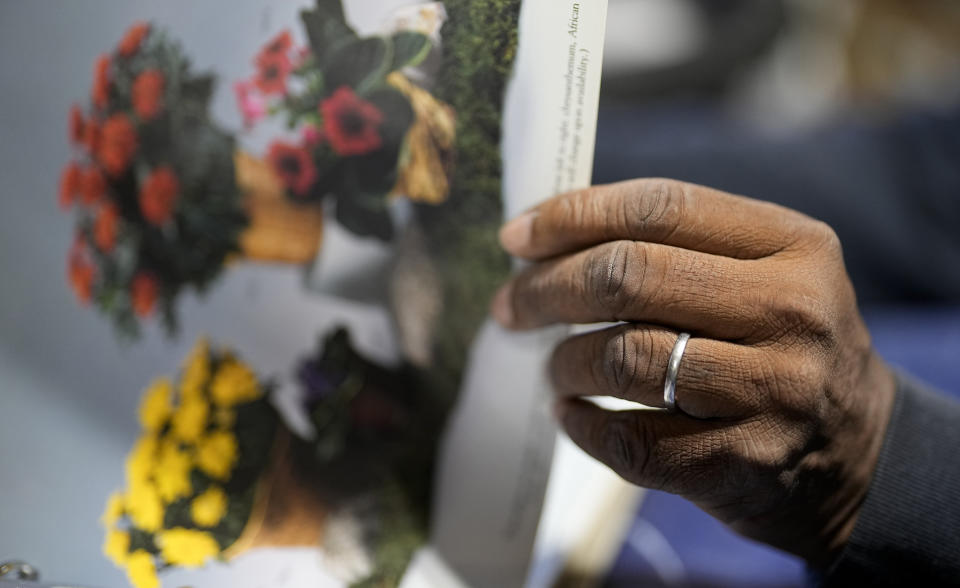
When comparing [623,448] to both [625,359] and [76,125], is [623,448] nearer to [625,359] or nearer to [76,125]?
[625,359]

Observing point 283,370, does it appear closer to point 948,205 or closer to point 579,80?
point 579,80

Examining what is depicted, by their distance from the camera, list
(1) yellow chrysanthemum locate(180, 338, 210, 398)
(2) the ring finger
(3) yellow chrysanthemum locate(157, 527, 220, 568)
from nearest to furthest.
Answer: (2) the ring finger
(3) yellow chrysanthemum locate(157, 527, 220, 568)
(1) yellow chrysanthemum locate(180, 338, 210, 398)

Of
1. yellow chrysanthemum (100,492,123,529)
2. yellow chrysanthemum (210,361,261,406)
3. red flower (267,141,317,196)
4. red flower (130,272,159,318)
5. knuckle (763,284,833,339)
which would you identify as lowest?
yellow chrysanthemum (100,492,123,529)

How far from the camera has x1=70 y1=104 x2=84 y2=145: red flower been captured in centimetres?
72

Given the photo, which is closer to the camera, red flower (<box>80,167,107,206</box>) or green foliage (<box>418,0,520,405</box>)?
green foliage (<box>418,0,520,405</box>)

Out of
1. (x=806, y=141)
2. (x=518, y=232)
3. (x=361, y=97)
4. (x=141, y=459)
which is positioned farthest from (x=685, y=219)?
(x=806, y=141)

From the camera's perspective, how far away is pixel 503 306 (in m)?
0.65

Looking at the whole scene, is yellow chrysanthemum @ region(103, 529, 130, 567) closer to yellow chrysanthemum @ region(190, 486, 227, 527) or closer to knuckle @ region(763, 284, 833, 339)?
yellow chrysanthemum @ region(190, 486, 227, 527)

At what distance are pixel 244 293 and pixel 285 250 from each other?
6 cm

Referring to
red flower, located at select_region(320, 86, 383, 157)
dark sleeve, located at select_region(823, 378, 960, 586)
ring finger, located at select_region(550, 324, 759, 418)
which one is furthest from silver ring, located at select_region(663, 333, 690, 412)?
red flower, located at select_region(320, 86, 383, 157)

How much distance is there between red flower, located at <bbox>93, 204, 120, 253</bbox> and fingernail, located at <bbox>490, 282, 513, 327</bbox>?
39 cm

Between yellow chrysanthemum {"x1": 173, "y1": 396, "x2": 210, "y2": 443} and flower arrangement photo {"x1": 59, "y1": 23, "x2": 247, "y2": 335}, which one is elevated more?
flower arrangement photo {"x1": 59, "y1": 23, "x2": 247, "y2": 335}

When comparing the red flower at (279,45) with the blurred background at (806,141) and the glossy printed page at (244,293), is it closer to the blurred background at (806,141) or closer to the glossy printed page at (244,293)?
the glossy printed page at (244,293)

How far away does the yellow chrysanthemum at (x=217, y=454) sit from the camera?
676 mm
